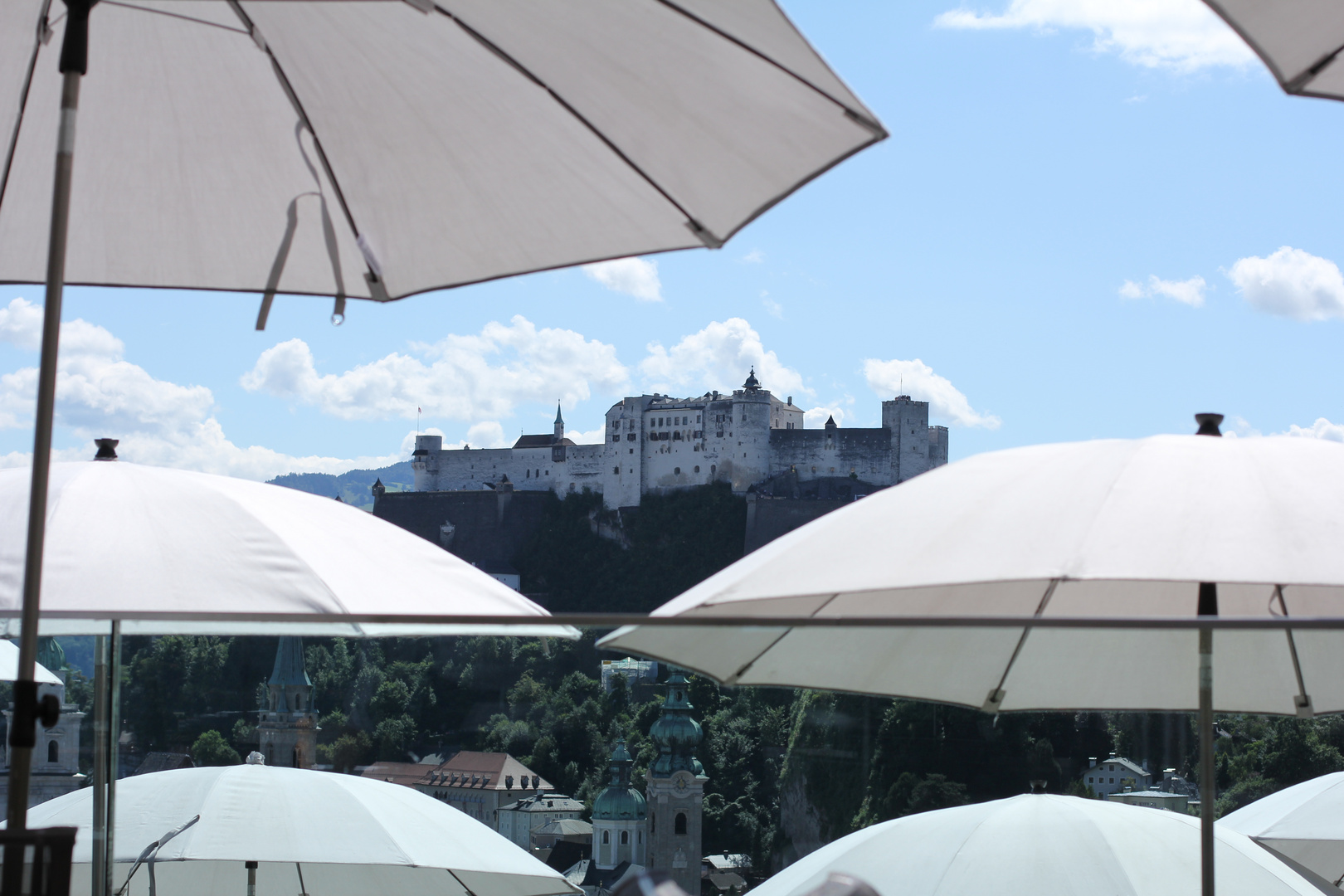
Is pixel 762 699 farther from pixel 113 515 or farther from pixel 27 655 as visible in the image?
pixel 113 515

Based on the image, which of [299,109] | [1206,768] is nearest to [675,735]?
[1206,768]

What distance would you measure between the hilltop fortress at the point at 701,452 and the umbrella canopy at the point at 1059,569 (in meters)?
45.2

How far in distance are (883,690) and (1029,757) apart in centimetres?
22

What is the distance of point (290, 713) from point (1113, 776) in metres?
1.27

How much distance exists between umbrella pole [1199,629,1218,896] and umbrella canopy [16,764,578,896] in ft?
3.21

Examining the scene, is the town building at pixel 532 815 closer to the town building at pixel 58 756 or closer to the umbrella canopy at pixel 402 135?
the town building at pixel 58 756

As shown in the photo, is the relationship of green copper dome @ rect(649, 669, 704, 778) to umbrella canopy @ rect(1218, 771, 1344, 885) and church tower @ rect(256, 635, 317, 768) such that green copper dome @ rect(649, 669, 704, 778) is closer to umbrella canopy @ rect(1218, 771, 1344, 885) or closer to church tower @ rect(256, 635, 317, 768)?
church tower @ rect(256, 635, 317, 768)

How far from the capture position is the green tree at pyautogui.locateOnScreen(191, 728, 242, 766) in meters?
2.22

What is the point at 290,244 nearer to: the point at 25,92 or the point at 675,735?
the point at 25,92

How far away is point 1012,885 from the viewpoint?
198 centimetres

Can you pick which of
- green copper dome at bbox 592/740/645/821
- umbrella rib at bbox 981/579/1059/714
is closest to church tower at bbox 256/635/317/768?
green copper dome at bbox 592/740/645/821

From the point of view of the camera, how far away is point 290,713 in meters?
2.18

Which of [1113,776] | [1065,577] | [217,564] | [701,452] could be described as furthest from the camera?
[701,452]

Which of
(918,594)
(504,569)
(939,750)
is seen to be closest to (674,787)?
(939,750)
